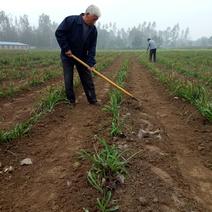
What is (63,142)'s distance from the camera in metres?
4.67

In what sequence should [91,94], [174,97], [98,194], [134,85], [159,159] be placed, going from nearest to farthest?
1. [98,194]
2. [159,159]
3. [91,94]
4. [174,97]
5. [134,85]

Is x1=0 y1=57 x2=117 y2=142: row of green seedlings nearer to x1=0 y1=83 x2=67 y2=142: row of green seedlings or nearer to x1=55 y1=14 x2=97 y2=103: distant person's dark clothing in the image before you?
x1=0 y1=83 x2=67 y2=142: row of green seedlings

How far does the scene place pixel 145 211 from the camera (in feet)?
9.53

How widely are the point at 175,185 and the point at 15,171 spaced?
1918 millimetres

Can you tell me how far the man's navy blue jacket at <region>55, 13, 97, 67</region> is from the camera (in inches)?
241

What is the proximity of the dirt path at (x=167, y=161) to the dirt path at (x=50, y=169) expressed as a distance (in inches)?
20.2

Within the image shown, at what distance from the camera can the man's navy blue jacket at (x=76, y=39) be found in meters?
6.12

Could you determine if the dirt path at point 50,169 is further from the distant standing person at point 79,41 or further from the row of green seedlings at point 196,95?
the row of green seedlings at point 196,95

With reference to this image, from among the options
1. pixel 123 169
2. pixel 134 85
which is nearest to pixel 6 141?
pixel 123 169

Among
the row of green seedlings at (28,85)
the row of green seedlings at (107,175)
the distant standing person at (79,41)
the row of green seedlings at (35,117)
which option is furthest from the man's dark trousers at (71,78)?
the row of green seedlings at (107,175)

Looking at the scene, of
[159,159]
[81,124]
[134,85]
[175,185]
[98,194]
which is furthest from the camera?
[134,85]

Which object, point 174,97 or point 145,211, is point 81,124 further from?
point 174,97

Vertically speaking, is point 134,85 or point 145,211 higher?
point 145,211

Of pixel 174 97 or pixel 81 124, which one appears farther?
pixel 174 97
